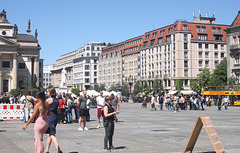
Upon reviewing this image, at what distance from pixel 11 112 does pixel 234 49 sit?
55808 mm

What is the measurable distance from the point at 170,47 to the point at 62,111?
266 feet

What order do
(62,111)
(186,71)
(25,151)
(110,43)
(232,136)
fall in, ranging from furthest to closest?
(110,43) → (186,71) → (62,111) → (232,136) → (25,151)

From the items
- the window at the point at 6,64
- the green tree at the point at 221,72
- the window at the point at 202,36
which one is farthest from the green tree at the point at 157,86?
the window at the point at 6,64

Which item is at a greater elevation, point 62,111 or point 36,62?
point 36,62

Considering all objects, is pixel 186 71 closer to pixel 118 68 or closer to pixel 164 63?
pixel 164 63

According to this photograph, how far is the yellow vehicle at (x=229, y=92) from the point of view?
63.9 metres

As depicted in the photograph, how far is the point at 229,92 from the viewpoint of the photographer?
6512 cm

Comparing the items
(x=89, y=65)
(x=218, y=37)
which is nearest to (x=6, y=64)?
(x=218, y=37)

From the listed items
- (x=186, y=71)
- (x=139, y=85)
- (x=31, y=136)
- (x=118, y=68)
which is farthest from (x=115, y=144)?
(x=118, y=68)

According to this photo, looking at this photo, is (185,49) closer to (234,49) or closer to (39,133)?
(234,49)

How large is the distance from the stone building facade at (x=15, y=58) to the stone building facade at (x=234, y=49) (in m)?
48.6

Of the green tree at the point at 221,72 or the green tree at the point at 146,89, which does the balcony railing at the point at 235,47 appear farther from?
the green tree at the point at 146,89

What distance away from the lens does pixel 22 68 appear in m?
105

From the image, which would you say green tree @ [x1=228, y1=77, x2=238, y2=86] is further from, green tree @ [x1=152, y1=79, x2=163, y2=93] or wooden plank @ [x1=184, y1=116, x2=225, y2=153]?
wooden plank @ [x1=184, y1=116, x2=225, y2=153]
